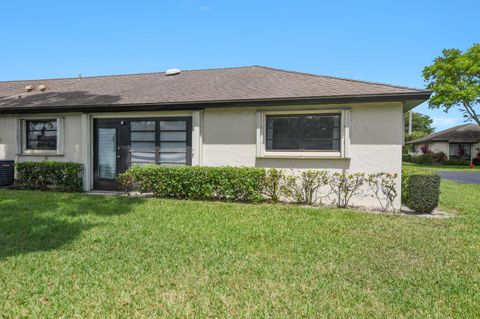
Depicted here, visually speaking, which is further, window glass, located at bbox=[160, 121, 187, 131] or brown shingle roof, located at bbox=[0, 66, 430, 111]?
window glass, located at bbox=[160, 121, 187, 131]

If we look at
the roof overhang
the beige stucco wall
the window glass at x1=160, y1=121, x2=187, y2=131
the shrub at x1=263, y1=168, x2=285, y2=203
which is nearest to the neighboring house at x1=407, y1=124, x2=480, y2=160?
the roof overhang

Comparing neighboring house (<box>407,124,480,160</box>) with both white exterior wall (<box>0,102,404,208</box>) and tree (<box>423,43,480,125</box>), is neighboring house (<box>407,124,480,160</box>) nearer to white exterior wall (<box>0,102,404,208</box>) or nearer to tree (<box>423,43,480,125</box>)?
tree (<box>423,43,480,125</box>)

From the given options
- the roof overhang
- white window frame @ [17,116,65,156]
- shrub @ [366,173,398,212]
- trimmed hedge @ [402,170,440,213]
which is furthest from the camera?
white window frame @ [17,116,65,156]

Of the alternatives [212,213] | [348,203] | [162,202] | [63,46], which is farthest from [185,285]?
[63,46]

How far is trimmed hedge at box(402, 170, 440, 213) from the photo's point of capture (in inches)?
284

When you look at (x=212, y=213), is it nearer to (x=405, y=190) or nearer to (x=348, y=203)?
(x=348, y=203)

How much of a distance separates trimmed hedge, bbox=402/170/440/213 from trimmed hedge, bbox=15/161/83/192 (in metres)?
9.92

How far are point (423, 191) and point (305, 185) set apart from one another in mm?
2871

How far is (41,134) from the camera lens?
1073 cm

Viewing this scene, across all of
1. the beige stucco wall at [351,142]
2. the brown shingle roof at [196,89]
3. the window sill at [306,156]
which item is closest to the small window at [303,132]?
the window sill at [306,156]

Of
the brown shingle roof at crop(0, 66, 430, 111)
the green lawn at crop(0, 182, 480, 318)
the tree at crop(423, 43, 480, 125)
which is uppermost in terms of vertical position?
the tree at crop(423, 43, 480, 125)

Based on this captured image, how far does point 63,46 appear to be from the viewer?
13836 millimetres

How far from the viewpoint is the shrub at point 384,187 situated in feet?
25.7

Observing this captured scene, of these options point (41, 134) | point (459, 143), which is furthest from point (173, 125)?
point (459, 143)
